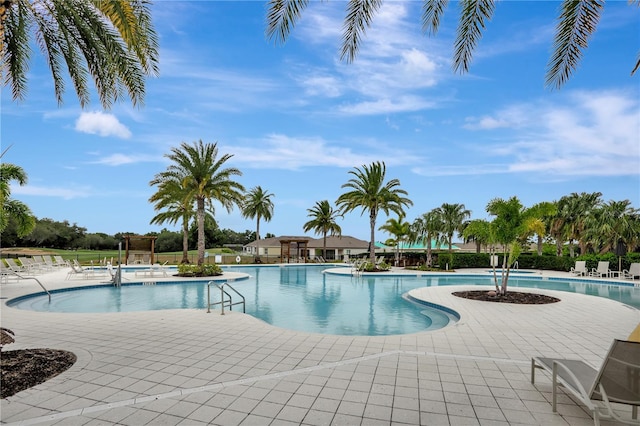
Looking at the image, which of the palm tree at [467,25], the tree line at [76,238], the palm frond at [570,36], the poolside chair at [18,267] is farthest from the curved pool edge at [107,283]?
the tree line at [76,238]

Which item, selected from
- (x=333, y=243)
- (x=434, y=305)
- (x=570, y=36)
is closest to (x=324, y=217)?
(x=333, y=243)

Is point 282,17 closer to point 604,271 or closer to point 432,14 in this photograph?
point 432,14

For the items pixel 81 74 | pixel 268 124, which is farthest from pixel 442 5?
pixel 268 124

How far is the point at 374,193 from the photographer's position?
25.8m

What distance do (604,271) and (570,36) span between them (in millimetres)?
21559

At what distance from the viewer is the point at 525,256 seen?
94.3 ft

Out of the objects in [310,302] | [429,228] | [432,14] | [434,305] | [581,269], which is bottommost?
[310,302]

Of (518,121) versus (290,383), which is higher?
(518,121)

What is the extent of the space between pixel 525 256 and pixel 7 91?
31.5 meters

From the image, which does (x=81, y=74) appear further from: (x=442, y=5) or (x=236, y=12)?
(x=442, y=5)

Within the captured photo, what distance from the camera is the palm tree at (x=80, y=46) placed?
659 centimetres

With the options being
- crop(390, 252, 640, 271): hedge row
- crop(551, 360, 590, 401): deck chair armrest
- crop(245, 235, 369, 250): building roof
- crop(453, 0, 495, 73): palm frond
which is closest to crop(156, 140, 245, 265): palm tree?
crop(390, 252, 640, 271): hedge row

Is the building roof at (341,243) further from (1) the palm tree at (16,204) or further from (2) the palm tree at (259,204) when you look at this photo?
(1) the palm tree at (16,204)

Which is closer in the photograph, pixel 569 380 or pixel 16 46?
pixel 569 380
